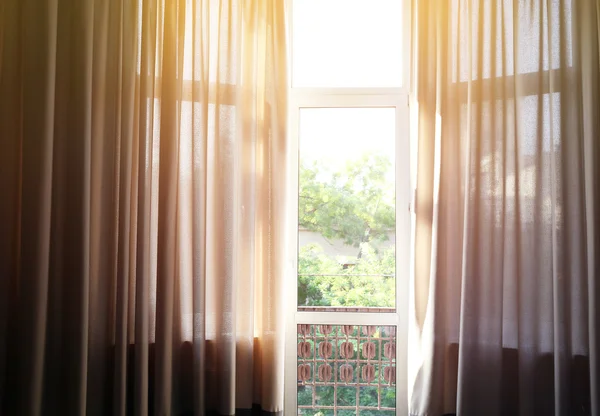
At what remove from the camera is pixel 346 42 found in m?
2.37

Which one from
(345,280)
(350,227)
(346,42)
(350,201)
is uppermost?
(346,42)

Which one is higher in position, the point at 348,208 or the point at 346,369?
the point at 348,208

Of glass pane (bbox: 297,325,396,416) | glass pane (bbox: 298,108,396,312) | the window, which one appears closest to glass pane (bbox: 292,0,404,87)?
the window

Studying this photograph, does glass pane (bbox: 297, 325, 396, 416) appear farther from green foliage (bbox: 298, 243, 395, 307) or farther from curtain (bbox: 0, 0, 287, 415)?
curtain (bbox: 0, 0, 287, 415)

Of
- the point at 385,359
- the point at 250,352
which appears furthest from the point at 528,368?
the point at 250,352

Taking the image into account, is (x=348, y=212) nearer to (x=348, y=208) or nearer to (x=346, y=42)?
(x=348, y=208)

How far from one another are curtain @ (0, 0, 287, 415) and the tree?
257mm

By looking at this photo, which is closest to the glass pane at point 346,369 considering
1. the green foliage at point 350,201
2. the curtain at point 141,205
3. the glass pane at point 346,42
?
the curtain at point 141,205

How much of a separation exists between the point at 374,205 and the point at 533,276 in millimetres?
776

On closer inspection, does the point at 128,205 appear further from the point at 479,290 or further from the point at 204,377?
the point at 479,290

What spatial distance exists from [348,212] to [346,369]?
782 millimetres

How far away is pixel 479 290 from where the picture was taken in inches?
78.6

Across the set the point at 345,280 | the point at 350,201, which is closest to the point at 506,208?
the point at 350,201

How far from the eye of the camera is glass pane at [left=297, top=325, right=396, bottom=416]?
2268 millimetres
